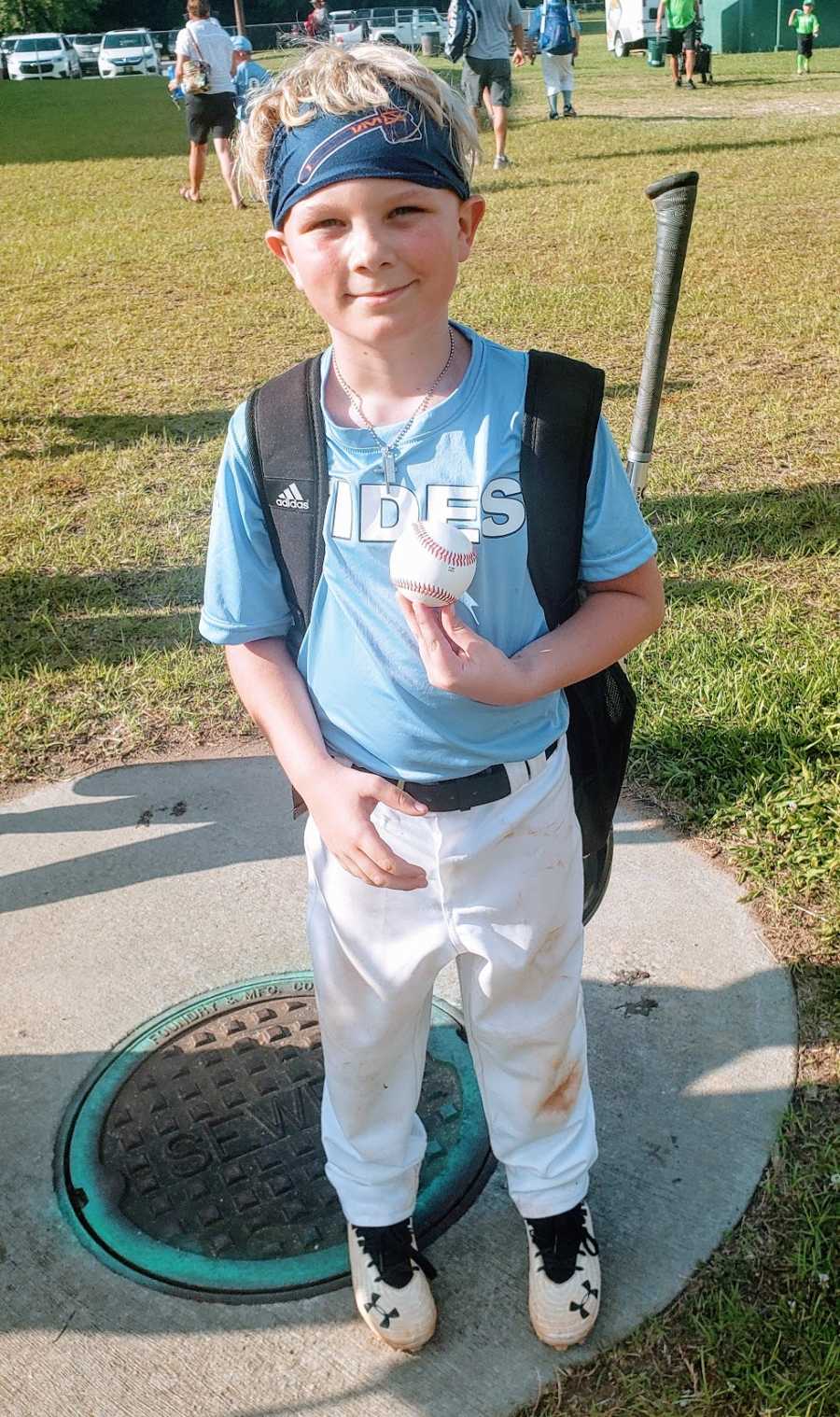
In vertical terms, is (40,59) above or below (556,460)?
below

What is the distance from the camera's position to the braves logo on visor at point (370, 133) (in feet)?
5.17

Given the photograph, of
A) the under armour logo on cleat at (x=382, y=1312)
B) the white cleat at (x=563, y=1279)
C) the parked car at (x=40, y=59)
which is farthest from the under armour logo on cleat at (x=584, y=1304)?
the parked car at (x=40, y=59)

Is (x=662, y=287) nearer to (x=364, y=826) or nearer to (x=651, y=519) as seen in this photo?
(x=364, y=826)

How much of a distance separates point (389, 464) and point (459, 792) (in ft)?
1.53

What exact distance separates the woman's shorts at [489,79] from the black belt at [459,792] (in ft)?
39.3

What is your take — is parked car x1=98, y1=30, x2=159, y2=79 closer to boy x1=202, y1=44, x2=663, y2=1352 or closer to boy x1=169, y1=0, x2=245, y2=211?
boy x1=169, y1=0, x2=245, y2=211

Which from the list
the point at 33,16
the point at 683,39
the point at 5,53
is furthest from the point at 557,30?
the point at 33,16

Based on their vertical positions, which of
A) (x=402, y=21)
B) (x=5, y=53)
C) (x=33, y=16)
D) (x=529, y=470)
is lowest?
(x=5, y=53)

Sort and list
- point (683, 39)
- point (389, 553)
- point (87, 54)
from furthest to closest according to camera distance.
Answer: point (87, 54), point (683, 39), point (389, 553)

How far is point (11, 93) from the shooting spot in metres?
30.4

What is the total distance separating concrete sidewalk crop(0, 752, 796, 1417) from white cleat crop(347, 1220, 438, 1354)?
44 mm

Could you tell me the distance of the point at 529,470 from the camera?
1.68 metres

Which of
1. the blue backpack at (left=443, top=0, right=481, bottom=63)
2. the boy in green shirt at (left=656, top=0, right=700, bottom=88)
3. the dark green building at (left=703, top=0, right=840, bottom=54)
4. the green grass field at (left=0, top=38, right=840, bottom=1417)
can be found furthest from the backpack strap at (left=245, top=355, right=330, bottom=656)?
the dark green building at (left=703, top=0, right=840, bottom=54)

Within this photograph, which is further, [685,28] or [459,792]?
[685,28]
